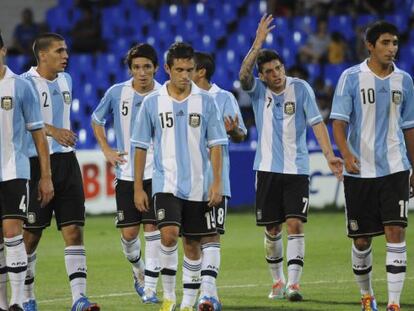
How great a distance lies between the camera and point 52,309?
1030cm

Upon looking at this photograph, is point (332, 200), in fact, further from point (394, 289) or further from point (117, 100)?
point (394, 289)

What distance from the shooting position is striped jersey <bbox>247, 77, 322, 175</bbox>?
11.0 meters

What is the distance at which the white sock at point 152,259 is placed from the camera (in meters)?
10.9

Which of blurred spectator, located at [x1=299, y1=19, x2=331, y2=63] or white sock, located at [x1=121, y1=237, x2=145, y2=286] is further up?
blurred spectator, located at [x1=299, y1=19, x2=331, y2=63]

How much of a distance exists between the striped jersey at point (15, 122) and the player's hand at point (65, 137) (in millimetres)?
424

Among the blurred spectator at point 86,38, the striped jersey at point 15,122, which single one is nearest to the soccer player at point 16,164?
the striped jersey at point 15,122

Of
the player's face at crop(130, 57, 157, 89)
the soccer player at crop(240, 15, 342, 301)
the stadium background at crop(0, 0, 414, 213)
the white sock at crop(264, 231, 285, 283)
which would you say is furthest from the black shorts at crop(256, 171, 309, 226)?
the stadium background at crop(0, 0, 414, 213)

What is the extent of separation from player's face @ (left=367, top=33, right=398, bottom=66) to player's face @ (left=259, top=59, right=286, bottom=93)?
153 cm

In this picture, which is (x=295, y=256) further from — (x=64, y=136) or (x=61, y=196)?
(x=64, y=136)

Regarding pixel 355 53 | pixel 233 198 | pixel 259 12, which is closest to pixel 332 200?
pixel 233 198

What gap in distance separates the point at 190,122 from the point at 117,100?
186cm

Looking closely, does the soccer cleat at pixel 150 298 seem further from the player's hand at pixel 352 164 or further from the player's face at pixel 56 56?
the player's hand at pixel 352 164

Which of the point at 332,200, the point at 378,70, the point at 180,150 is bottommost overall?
the point at 332,200

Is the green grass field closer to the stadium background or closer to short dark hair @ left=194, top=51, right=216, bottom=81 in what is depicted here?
short dark hair @ left=194, top=51, right=216, bottom=81
